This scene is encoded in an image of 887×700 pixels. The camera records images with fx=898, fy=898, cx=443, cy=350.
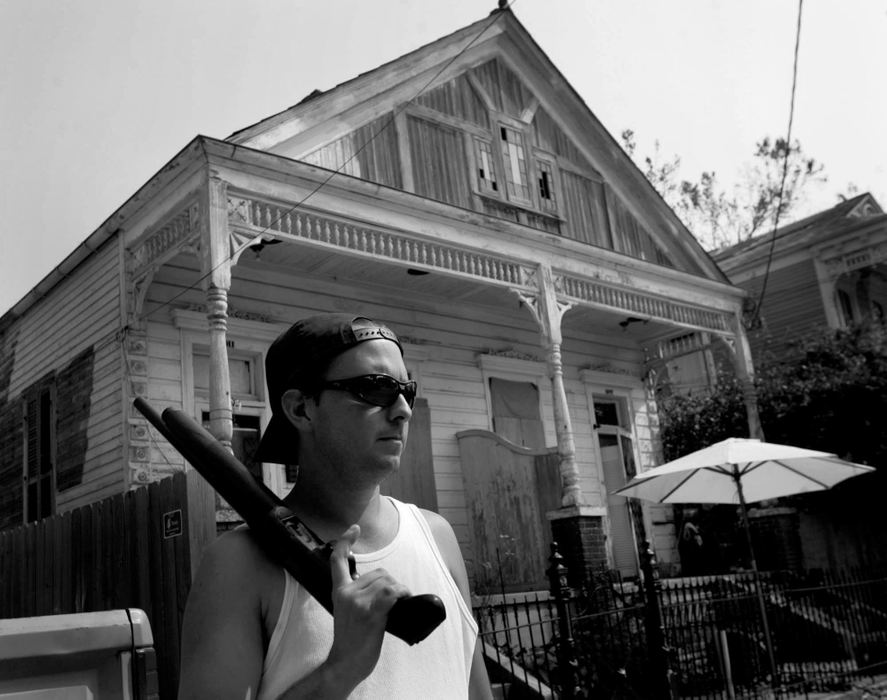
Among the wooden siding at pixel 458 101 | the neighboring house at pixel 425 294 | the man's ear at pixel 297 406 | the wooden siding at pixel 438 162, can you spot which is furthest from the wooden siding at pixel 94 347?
the man's ear at pixel 297 406

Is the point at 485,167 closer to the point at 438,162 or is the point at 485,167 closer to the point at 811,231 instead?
→ the point at 438,162

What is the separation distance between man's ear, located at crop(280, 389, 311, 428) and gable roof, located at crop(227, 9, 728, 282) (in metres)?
7.91

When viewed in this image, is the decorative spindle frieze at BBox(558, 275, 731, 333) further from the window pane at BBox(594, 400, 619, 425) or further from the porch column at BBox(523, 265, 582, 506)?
the window pane at BBox(594, 400, 619, 425)

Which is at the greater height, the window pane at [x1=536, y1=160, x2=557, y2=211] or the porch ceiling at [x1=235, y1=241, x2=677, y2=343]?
the window pane at [x1=536, y1=160, x2=557, y2=211]

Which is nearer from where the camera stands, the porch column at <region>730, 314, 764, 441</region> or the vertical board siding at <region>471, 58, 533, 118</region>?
the vertical board siding at <region>471, 58, 533, 118</region>

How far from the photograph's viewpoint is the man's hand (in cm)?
123

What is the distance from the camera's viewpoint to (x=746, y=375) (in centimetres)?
1404

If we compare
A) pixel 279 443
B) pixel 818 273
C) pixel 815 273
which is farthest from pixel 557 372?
pixel 815 273

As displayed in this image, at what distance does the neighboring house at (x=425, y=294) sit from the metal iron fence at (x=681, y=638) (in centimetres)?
166

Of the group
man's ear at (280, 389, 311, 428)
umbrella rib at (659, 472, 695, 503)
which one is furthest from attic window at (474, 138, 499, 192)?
man's ear at (280, 389, 311, 428)

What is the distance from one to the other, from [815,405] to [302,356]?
14859mm

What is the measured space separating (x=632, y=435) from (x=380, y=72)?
295 inches

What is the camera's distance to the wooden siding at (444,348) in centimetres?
975

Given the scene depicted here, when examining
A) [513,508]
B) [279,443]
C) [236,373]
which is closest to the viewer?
[279,443]
